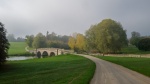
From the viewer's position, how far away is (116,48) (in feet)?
302

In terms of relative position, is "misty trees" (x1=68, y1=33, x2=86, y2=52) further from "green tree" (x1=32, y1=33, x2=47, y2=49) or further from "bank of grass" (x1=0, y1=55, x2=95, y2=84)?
"bank of grass" (x1=0, y1=55, x2=95, y2=84)

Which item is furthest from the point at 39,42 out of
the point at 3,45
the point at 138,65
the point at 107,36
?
the point at 138,65

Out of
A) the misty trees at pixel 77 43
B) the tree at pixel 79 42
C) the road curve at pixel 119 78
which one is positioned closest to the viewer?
the road curve at pixel 119 78

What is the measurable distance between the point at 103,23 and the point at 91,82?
74.4m

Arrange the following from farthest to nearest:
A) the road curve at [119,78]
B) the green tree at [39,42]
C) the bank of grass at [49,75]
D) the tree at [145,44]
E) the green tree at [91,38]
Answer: the green tree at [39,42] < the tree at [145,44] < the green tree at [91,38] < the bank of grass at [49,75] < the road curve at [119,78]

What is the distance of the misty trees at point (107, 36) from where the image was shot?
88.9 m

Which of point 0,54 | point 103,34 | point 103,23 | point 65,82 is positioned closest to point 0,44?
point 0,54

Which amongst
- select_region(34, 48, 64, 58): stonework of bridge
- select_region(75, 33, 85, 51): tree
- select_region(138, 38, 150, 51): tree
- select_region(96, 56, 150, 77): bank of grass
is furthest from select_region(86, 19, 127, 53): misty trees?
select_region(96, 56, 150, 77): bank of grass

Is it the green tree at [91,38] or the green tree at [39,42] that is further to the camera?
the green tree at [39,42]

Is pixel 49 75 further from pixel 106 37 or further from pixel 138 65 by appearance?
pixel 106 37

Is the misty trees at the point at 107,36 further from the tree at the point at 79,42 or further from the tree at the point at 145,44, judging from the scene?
the tree at the point at 145,44

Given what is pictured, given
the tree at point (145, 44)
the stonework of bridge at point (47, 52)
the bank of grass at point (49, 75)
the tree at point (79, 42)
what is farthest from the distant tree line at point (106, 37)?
the bank of grass at point (49, 75)

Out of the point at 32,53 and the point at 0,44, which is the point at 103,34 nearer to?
the point at 0,44

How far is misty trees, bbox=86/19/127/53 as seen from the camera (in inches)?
3499
